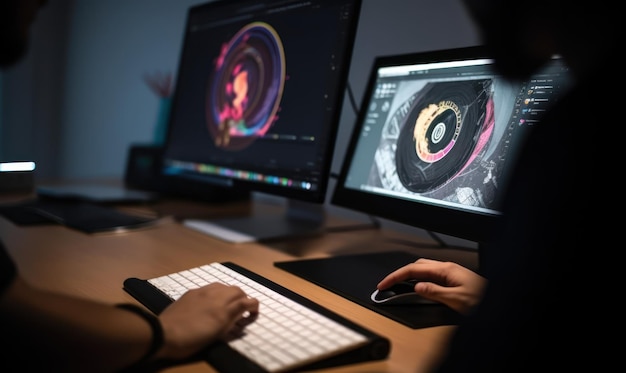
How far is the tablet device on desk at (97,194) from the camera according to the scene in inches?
62.0

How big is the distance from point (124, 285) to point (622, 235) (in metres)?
0.69

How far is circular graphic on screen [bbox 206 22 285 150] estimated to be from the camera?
128cm

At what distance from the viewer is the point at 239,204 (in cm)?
171

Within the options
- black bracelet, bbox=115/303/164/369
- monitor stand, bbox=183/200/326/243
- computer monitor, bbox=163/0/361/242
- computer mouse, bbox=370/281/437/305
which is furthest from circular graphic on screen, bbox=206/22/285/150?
black bracelet, bbox=115/303/164/369

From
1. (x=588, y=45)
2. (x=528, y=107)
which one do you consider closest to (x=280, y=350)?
(x=588, y=45)

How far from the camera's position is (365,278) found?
941mm

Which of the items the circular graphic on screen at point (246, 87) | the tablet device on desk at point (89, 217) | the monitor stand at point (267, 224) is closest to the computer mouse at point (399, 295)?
the monitor stand at point (267, 224)

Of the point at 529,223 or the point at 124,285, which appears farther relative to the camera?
the point at 124,285

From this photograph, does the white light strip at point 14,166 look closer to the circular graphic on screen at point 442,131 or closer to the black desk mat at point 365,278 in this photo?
the black desk mat at point 365,278

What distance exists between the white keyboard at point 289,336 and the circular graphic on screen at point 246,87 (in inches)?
23.1

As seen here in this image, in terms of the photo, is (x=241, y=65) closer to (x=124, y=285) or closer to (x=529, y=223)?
(x=124, y=285)

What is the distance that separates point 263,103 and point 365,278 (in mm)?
539

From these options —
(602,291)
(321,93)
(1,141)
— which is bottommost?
(1,141)

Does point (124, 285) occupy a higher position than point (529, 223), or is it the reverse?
point (529, 223)
